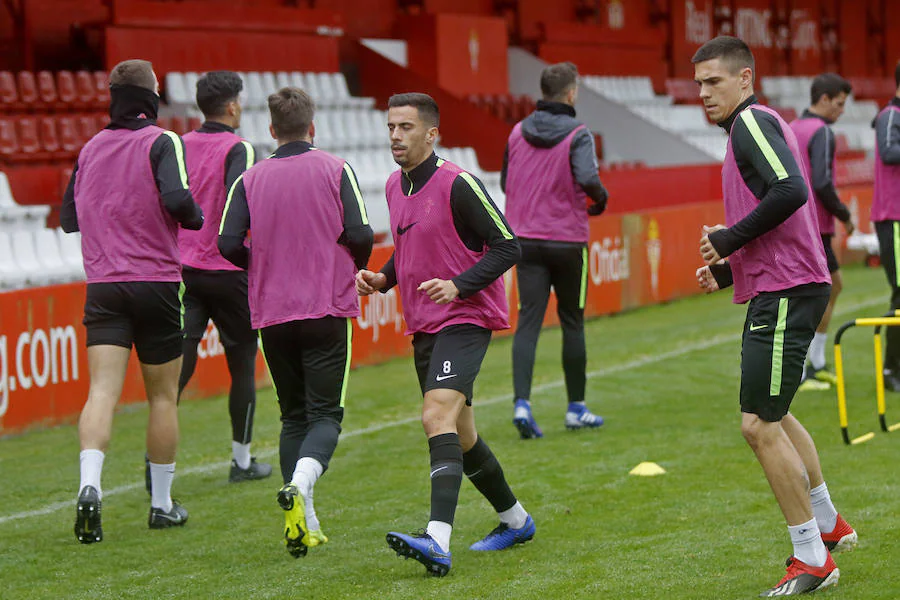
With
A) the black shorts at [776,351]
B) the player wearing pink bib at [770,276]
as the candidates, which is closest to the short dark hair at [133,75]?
the player wearing pink bib at [770,276]

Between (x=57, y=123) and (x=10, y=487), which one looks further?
(x=57, y=123)

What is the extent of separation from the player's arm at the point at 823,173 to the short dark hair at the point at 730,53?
4490mm

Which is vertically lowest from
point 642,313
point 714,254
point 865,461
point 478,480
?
point 642,313

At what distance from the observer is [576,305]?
27.8ft

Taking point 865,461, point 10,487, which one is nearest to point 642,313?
point 865,461

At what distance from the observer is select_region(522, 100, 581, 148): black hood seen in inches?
331

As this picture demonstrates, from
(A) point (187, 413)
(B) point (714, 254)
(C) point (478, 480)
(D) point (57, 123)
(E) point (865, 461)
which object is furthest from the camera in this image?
(D) point (57, 123)

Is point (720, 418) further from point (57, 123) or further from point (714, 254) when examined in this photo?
point (57, 123)

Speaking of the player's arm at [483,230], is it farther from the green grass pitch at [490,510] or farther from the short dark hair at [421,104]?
the green grass pitch at [490,510]

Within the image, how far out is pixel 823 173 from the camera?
9312 mm

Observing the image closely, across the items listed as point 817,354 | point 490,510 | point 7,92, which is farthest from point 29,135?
point 490,510

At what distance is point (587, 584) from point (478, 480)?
0.71 m

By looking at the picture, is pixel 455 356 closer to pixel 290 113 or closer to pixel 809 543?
pixel 290 113

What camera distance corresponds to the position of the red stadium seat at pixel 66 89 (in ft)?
49.3
